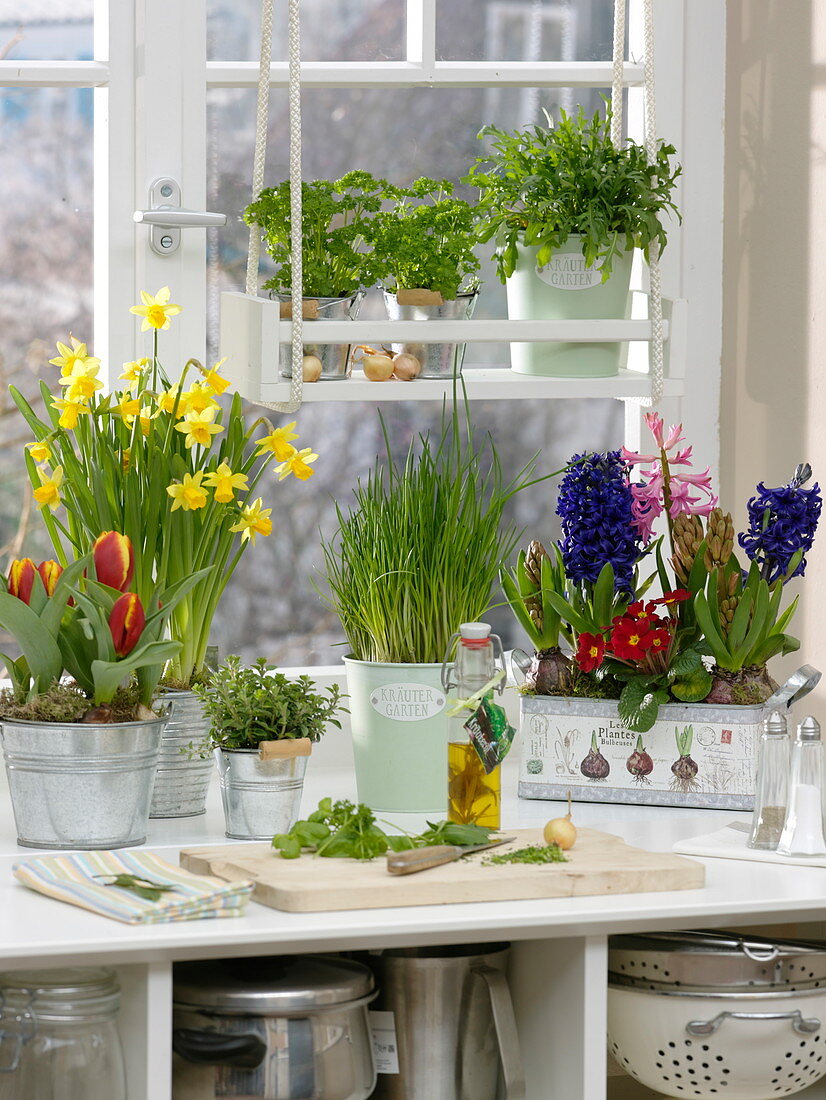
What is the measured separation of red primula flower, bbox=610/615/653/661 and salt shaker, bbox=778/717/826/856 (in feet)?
0.77

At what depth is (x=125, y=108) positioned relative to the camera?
6.70ft

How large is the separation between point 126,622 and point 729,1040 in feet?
2.34

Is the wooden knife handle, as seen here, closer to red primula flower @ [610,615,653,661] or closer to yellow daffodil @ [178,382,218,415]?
red primula flower @ [610,615,653,661]

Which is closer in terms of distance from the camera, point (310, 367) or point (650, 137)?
point (310, 367)

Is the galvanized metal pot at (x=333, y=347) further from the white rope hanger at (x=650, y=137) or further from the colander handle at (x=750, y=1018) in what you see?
the colander handle at (x=750, y=1018)

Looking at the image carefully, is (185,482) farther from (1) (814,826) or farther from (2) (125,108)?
(1) (814,826)

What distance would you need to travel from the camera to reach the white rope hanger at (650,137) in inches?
73.7

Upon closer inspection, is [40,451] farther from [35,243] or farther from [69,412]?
[35,243]

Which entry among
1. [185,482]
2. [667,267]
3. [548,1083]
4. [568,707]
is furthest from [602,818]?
[667,267]

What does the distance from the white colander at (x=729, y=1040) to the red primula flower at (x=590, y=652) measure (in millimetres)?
423

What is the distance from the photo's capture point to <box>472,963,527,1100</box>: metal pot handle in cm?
152

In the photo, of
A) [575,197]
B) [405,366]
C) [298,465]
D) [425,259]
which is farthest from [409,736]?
[575,197]

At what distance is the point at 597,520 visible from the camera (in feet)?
6.09

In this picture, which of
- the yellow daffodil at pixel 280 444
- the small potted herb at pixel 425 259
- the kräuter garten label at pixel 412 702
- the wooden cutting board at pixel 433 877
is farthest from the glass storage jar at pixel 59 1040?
the small potted herb at pixel 425 259
